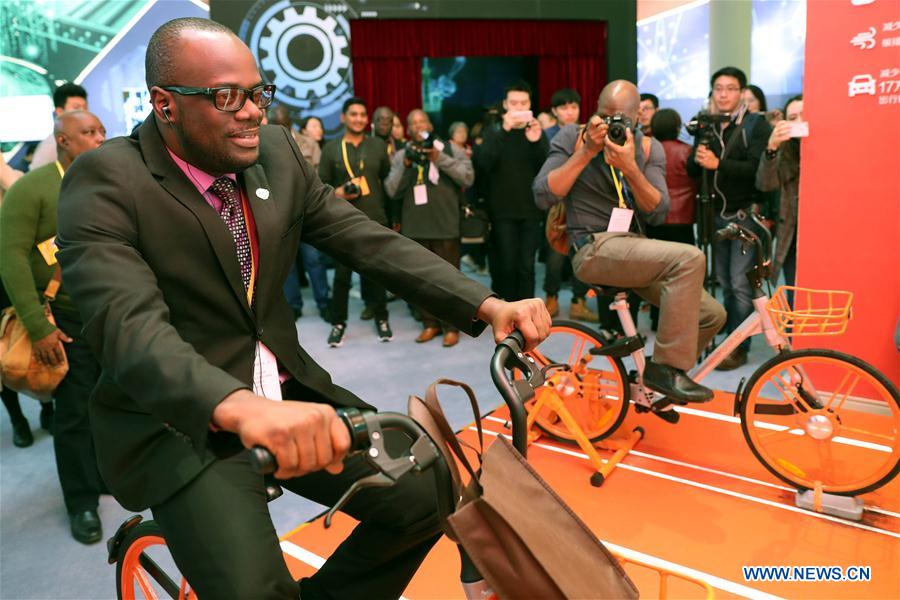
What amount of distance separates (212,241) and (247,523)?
24.0 inches

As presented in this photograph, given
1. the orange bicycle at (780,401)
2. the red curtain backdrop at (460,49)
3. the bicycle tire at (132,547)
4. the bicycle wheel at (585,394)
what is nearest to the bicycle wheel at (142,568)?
the bicycle tire at (132,547)

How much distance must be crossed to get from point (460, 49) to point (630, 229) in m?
7.89

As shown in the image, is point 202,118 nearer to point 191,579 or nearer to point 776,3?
point 191,579

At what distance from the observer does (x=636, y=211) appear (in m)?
3.83

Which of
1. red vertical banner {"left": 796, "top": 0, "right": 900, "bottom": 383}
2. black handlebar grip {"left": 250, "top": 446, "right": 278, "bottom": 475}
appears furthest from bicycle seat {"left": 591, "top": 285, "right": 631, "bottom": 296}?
black handlebar grip {"left": 250, "top": 446, "right": 278, "bottom": 475}

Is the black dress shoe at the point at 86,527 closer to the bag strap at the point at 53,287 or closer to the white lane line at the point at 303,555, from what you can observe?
the white lane line at the point at 303,555

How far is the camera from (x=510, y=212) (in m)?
6.15

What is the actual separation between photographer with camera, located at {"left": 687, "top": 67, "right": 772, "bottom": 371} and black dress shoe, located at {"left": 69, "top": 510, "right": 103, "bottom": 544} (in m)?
3.79

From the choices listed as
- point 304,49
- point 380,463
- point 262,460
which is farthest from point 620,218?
point 304,49

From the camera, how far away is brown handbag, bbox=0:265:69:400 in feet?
10.4

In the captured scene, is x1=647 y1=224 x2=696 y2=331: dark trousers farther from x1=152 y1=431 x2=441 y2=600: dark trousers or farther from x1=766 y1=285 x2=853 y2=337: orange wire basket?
x1=152 y1=431 x2=441 y2=600: dark trousers

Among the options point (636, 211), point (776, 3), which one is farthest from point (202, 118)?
point (776, 3)

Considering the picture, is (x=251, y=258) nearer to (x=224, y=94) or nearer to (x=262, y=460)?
(x=224, y=94)

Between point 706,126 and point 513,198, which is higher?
point 706,126
